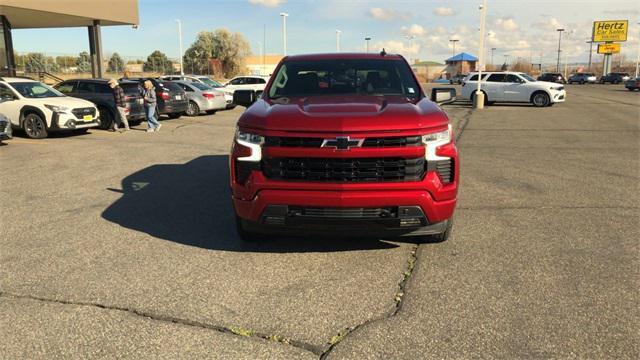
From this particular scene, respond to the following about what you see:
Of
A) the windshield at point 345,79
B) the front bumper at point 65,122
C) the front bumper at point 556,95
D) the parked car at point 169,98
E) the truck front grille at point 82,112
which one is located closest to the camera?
the windshield at point 345,79

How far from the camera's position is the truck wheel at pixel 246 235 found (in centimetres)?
465

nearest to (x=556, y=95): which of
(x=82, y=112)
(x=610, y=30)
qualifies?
(x=82, y=112)

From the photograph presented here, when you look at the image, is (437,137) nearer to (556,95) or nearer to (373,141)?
(373,141)

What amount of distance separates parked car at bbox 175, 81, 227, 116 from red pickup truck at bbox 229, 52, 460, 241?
54.4ft

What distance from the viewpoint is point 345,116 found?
4027 mm

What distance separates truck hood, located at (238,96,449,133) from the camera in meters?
3.94

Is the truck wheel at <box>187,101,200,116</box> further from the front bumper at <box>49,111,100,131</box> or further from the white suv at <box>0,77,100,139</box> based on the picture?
the front bumper at <box>49,111,100,131</box>

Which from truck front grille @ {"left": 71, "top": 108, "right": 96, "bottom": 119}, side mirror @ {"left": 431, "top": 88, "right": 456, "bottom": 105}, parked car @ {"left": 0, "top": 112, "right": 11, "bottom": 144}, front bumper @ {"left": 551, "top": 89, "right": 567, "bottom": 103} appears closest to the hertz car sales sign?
front bumper @ {"left": 551, "top": 89, "right": 567, "bottom": 103}

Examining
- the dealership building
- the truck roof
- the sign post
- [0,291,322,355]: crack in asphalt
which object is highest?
the sign post

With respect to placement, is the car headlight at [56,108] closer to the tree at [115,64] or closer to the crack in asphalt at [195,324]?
the crack in asphalt at [195,324]

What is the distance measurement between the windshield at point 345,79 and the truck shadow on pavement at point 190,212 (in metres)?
1.51

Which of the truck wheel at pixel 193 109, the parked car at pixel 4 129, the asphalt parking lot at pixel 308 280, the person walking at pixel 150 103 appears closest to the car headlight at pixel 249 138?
the asphalt parking lot at pixel 308 280

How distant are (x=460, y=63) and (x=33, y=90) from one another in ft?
288

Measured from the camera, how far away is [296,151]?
3.98 meters
